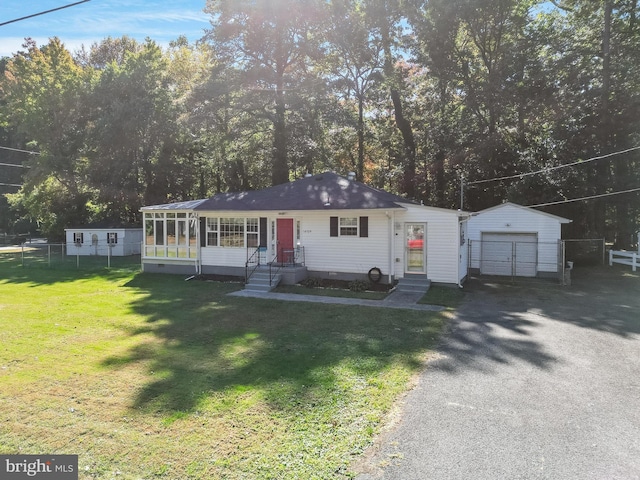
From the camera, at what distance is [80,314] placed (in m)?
10.0

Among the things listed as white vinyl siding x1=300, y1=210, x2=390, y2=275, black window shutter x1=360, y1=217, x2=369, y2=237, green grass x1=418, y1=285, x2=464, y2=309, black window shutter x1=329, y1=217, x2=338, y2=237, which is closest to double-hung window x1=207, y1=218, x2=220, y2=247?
white vinyl siding x1=300, y1=210, x2=390, y2=275

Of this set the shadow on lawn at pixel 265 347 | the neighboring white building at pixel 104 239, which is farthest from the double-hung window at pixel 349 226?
the neighboring white building at pixel 104 239

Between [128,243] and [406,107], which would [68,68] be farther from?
[406,107]

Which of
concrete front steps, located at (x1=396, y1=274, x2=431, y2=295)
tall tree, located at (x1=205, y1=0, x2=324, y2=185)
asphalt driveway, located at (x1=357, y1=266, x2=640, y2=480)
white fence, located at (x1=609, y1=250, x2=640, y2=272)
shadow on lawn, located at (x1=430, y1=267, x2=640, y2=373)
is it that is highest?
tall tree, located at (x1=205, y1=0, x2=324, y2=185)

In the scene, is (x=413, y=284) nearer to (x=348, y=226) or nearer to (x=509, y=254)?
(x=348, y=226)

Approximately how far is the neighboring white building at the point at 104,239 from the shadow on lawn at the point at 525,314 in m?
23.0

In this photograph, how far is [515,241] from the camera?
17.6 m

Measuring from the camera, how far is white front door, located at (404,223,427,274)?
1442cm

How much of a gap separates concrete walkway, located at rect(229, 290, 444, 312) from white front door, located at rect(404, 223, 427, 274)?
1.53 meters

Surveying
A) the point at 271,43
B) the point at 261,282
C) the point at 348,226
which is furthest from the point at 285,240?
the point at 271,43

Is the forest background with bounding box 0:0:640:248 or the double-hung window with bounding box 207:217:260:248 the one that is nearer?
the double-hung window with bounding box 207:217:260:248

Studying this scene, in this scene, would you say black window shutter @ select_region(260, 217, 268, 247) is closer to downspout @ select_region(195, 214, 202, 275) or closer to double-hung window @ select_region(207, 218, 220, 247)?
double-hung window @ select_region(207, 218, 220, 247)

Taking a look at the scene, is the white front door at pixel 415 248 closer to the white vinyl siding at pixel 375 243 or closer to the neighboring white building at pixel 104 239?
the white vinyl siding at pixel 375 243

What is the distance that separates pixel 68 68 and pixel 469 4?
3057cm
